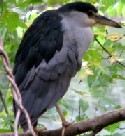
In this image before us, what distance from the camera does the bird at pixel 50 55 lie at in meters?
1.08

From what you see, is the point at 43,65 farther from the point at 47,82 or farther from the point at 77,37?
the point at 77,37

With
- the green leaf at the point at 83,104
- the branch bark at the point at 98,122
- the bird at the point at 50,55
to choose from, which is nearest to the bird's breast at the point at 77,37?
the bird at the point at 50,55

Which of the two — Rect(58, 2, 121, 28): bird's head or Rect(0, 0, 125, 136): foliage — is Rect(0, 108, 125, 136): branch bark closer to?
Rect(0, 0, 125, 136): foliage

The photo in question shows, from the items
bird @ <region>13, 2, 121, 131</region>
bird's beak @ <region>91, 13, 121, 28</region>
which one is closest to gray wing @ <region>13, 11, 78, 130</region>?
bird @ <region>13, 2, 121, 131</region>

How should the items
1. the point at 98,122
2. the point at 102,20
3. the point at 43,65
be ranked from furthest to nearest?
1. the point at 102,20
2. the point at 43,65
3. the point at 98,122

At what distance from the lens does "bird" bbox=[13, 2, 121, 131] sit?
1.08 metres

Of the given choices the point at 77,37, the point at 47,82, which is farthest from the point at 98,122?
the point at 77,37

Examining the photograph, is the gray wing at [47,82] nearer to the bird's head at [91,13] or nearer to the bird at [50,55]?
the bird at [50,55]

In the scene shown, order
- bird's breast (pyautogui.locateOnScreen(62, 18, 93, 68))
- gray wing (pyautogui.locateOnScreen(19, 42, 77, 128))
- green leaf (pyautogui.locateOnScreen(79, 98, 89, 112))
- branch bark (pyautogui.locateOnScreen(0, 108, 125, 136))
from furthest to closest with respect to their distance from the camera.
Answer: green leaf (pyautogui.locateOnScreen(79, 98, 89, 112)) → bird's breast (pyautogui.locateOnScreen(62, 18, 93, 68)) → gray wing (pyautogui.locateOnScreen(19, 42, 77, 128)) → branch bark (pyautogui.locateOnScreen(0, 108, 125, 136))

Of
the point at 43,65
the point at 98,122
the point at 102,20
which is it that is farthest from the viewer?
the point at 102,20

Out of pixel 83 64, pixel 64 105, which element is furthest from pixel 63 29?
pixel 64 105

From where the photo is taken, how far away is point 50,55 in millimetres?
1114

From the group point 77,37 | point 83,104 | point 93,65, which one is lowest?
point 83,104

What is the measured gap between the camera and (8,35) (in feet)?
4.21
